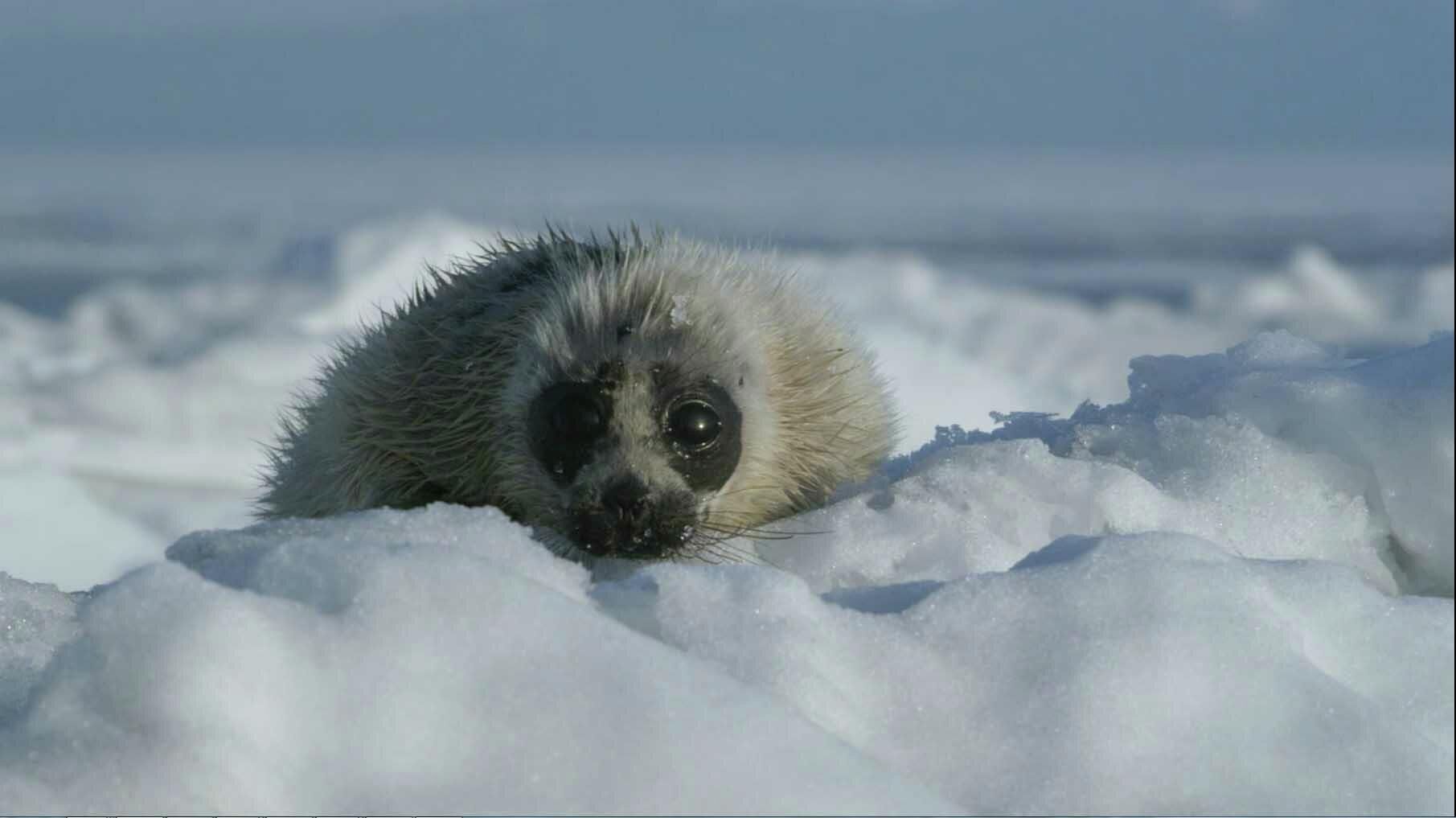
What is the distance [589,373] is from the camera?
389cm

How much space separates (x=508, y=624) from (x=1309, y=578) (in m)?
1.28

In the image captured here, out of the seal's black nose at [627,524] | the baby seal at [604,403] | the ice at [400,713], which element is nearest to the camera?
the ice at [400,713]

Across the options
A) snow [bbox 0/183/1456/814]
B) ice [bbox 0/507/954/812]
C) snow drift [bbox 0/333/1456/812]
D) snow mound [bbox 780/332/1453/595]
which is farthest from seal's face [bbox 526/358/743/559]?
ice [bbox 0/507/954/812]

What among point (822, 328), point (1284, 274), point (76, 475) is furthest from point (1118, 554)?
point (1284, 274)

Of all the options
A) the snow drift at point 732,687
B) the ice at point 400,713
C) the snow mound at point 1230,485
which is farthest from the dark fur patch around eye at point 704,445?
the ice at point 400,713

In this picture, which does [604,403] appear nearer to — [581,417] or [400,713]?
[581,417]

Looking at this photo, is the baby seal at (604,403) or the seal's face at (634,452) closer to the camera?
the seal's face at (634,452)

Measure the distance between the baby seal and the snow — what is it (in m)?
0.52

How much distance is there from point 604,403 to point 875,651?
1.48 metres

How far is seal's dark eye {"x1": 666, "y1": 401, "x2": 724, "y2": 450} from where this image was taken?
386 cm

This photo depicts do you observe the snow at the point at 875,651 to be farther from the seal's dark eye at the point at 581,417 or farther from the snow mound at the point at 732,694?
the seal's dark eye at the point at 581,417

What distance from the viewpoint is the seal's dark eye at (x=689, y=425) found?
386 centimetres

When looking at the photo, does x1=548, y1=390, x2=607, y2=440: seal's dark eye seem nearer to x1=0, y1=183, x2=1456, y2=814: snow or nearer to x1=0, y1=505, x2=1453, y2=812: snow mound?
x1=0, y1=183, x2=1456, y2=814: snow

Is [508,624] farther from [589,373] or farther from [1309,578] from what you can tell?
[589,373]
